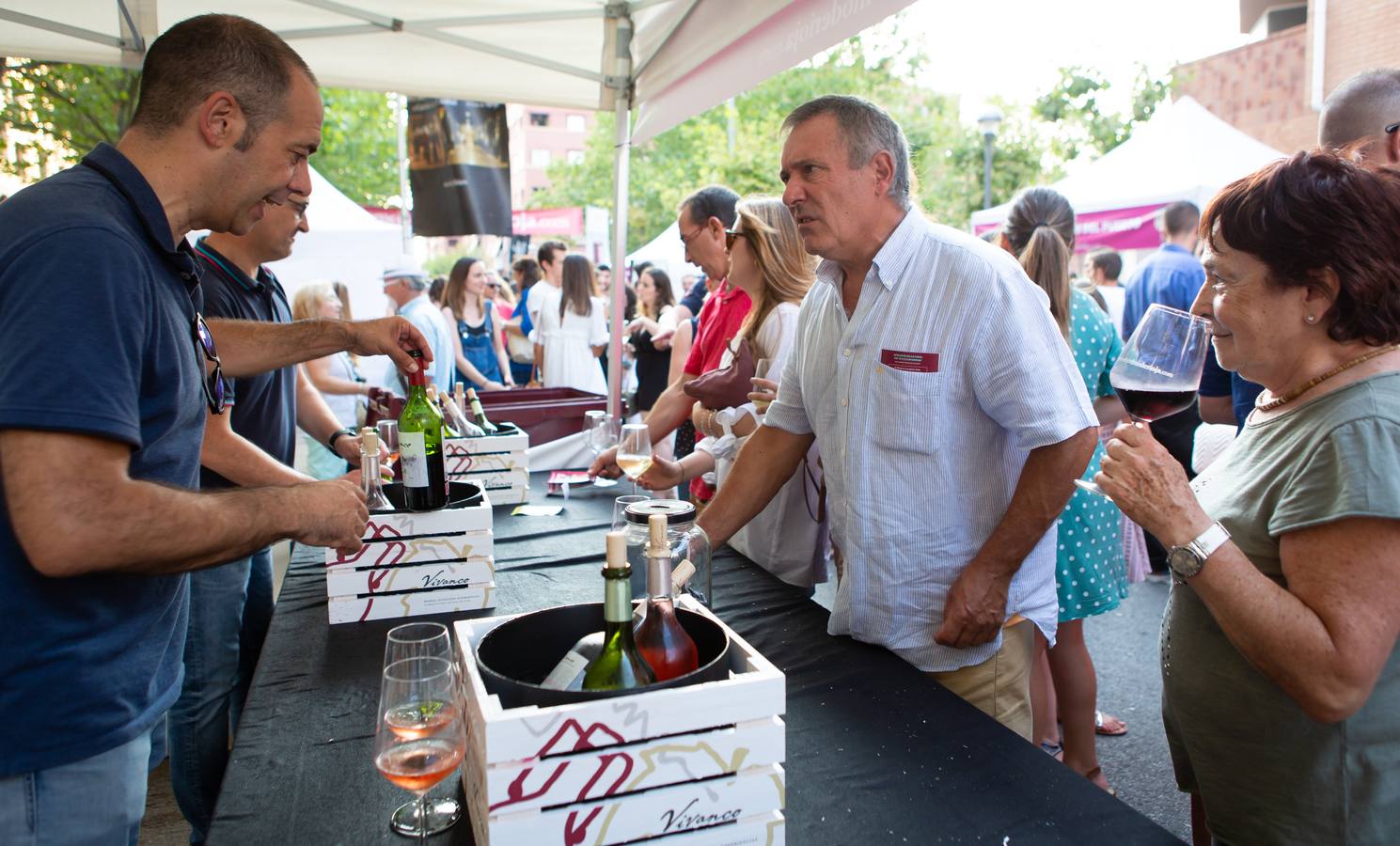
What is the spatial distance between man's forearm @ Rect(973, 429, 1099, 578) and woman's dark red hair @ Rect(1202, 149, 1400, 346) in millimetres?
535

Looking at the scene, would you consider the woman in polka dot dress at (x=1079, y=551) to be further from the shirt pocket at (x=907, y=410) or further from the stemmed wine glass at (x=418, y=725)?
the stemmed wine glass at (x=418, y=725)

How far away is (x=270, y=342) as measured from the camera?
2.22 metres

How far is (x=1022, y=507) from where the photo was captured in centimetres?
177

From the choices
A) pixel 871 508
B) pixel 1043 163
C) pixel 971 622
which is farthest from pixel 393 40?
pixel 1043 163

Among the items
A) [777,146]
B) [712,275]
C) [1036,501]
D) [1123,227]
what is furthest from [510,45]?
[777,146]

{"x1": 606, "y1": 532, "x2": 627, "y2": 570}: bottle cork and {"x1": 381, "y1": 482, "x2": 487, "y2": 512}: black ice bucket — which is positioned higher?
{"x1": 606, "y1": 532, "x2": 627, "y2": 570}: bottle cork

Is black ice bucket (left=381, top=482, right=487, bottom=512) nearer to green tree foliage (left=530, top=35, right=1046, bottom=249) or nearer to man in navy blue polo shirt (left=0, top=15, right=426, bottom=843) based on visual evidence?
man in navy blue polo shirt (left=0, top=15, right=426, bottom=843)

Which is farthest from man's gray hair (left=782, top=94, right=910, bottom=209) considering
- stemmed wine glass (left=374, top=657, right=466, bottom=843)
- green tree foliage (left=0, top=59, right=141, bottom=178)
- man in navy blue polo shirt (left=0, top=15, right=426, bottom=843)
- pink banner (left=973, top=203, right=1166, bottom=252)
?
green tree foliage (left=0, top=59, right=141, bottom=178)

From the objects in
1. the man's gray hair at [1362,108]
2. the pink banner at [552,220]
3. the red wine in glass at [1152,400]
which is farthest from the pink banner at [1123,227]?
the pink banner at [552,220]

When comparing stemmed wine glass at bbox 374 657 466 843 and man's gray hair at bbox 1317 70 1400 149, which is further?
man's gray hair at bbox 1317 70 1400 149

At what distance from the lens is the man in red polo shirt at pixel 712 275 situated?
11.4ft

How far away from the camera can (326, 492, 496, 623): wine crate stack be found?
74.5 inches

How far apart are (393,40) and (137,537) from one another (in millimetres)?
3853

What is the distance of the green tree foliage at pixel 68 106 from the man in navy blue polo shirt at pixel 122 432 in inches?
374
